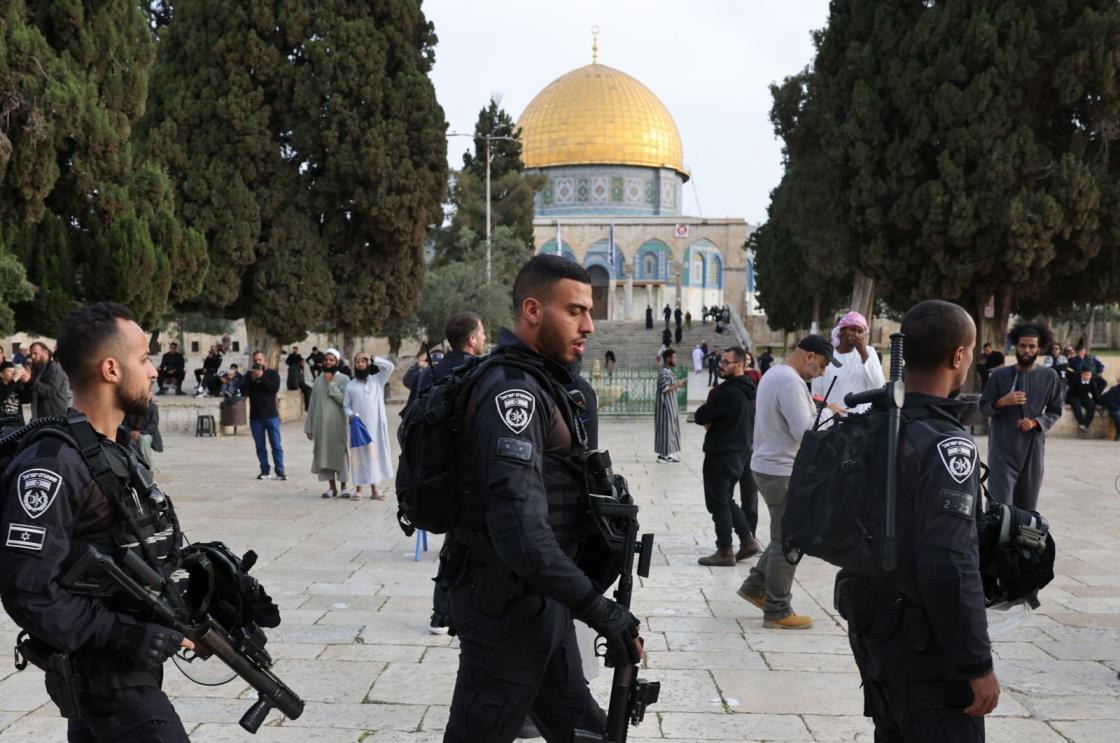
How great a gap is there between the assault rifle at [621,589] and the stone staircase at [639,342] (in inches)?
1479

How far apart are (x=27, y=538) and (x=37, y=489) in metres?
0.11

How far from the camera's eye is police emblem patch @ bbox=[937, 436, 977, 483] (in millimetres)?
2564

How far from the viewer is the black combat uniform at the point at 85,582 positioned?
2.31 m

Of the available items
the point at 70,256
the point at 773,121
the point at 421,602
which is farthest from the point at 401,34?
the point at 421,602

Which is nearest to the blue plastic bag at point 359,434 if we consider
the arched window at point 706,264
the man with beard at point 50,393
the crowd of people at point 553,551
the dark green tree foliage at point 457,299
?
the man with beard at point 50,393

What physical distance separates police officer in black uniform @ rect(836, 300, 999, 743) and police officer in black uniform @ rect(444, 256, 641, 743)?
0.65 metres

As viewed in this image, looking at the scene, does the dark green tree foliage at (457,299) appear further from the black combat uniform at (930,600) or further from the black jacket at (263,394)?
the black combat uniform at (930,600)

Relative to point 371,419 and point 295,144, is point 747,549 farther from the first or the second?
point 295,144

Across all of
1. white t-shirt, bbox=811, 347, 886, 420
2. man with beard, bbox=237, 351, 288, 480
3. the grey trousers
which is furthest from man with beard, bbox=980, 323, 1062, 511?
man with beard, bbox=237, 351, 288, 480

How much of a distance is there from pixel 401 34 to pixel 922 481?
2122 cm

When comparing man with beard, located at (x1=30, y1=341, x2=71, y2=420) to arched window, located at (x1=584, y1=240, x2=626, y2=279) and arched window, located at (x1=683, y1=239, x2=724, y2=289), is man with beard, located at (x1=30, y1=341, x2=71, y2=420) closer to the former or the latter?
arched window, located at (x1=584, y1=240, x2=626, y2=279)

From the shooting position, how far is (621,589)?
276 centimetres

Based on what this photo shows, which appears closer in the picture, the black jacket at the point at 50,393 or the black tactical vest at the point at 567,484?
the black tactical vest at the point at 567,484

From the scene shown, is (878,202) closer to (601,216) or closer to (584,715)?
(584,715)
